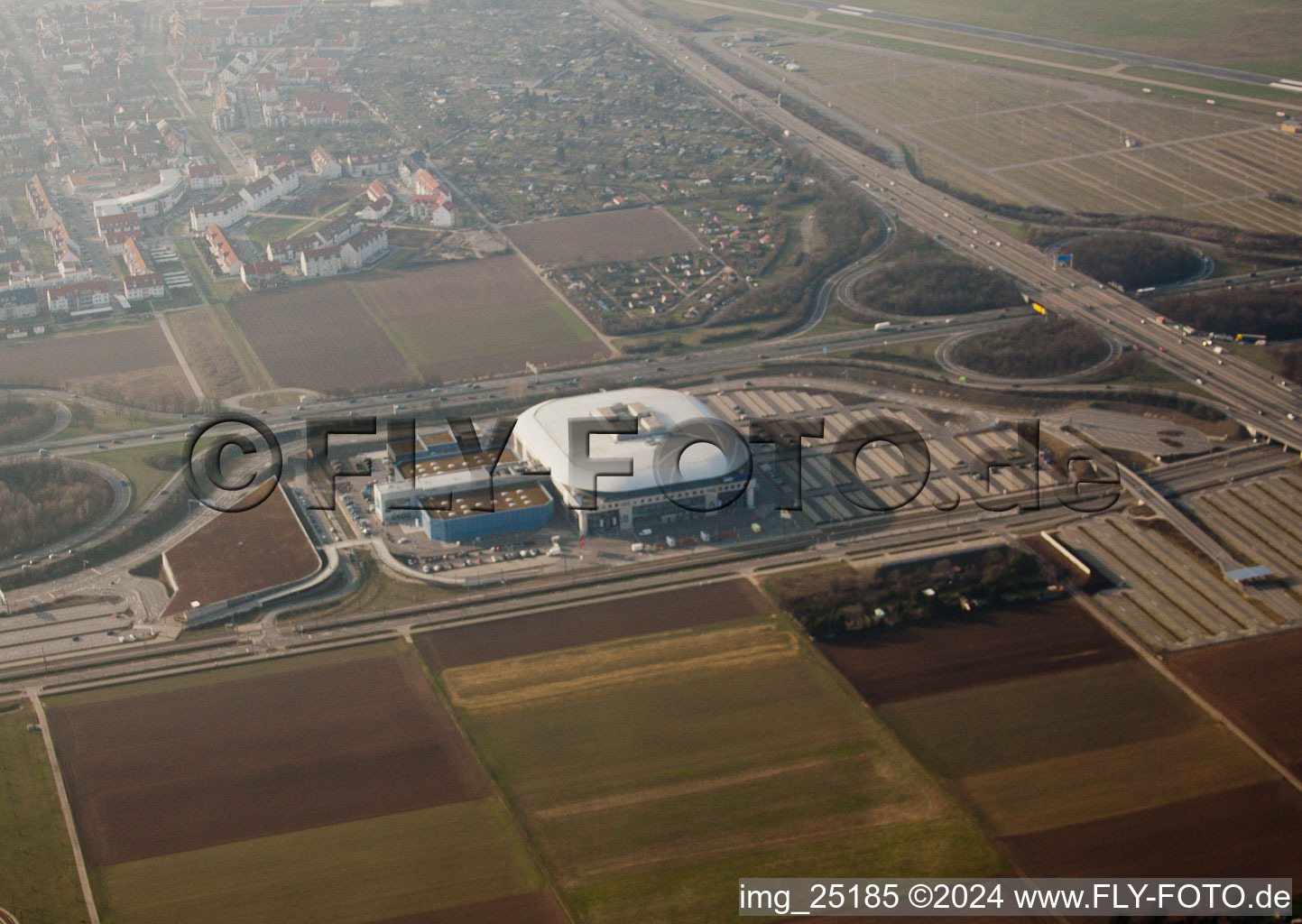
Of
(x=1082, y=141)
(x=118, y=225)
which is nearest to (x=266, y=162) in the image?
(x=118, y=225)

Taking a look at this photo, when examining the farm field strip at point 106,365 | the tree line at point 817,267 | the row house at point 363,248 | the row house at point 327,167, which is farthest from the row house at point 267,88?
the tree line at point 817,267

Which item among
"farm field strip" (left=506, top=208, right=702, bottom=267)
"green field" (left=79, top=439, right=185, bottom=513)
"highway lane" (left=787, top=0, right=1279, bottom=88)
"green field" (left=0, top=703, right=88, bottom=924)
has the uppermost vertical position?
"highway lane" (left=787, top=0, right=1279, bottom=88)

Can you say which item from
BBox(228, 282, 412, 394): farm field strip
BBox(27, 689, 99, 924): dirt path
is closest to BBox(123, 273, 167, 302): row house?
BBox(228, 282, 412, 394): farm field strip

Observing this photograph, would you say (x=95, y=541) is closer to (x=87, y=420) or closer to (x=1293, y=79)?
(x=87, y=420)

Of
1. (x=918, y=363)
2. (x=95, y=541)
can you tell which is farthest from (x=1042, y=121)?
(x=95, y=541)

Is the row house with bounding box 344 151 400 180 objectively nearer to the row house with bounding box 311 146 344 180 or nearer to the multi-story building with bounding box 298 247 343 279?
the row house with bounding box 311 146 344 180

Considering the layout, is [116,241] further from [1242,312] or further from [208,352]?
[1242,312]
